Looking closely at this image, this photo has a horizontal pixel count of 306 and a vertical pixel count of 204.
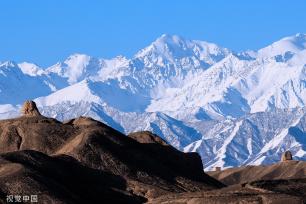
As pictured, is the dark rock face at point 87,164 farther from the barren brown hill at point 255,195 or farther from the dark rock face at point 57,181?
the barren brown hill at point 255,195

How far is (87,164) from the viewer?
371 feet

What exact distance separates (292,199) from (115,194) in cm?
3125

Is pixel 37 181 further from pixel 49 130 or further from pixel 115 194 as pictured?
pixel 49 130

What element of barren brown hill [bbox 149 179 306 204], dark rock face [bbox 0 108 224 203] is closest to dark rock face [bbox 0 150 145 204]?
dark rock face [bbox 0 108 224 203]

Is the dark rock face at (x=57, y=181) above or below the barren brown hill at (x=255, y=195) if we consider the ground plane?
above

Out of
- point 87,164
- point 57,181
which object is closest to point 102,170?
→ point 87,164

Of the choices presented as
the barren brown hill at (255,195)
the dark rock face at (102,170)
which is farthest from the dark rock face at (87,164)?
the barren brown hill at (255,195)

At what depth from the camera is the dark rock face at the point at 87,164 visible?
84.6m

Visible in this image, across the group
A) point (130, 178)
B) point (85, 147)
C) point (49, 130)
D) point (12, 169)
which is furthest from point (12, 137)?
point (12, 169)

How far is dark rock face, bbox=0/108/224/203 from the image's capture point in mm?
84625

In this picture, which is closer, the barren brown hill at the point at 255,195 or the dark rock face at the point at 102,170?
the barren brown hill at the point at 255,195

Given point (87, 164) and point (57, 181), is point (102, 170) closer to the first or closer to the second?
point (87, 164)

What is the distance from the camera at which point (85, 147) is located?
118 m

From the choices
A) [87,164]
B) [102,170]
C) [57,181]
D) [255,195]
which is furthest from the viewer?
[87,164]
